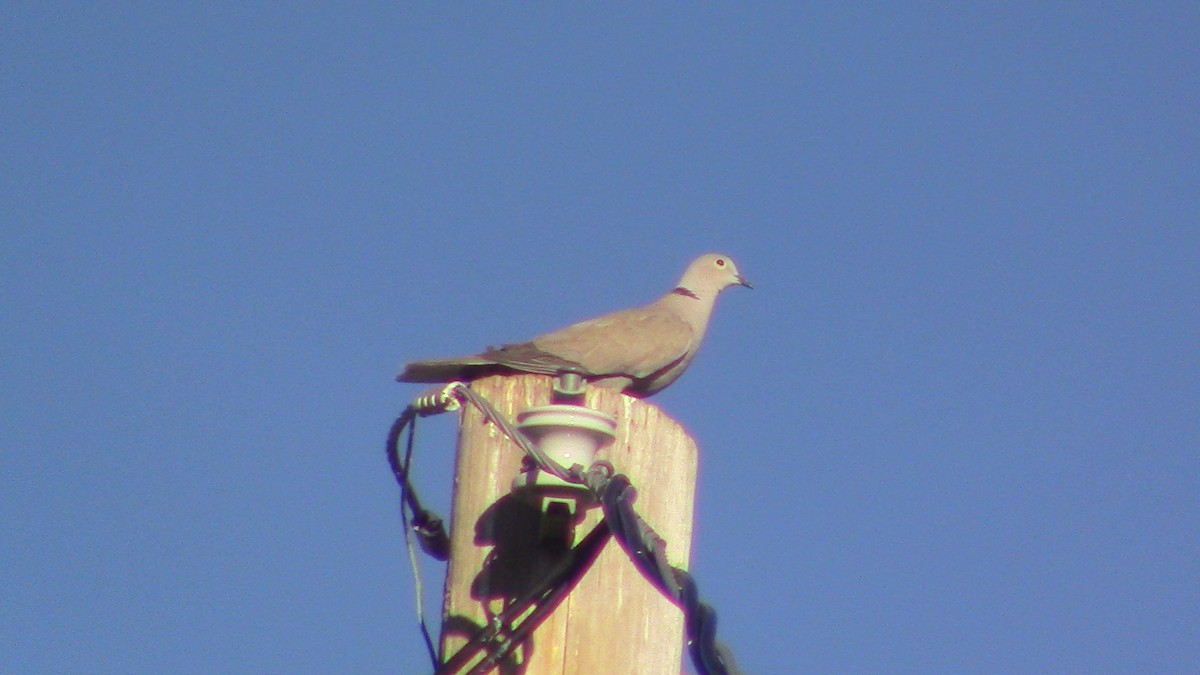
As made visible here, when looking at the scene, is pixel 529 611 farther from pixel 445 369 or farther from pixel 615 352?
pixel 615 352

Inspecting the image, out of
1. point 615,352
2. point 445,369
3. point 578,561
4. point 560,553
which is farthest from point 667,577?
point 615,352

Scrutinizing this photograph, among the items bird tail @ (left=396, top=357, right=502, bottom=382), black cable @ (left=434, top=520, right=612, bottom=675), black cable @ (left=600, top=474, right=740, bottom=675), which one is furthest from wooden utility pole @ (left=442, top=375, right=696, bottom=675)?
bird tail @ (left=396, top=357, right=502, bottom=382)

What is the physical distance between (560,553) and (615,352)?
378 centimetres

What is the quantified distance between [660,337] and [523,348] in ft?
4.86

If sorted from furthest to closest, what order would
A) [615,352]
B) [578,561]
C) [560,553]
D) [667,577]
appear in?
[615,352], [560,553], [578,561], [667,577]

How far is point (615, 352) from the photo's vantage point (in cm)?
747

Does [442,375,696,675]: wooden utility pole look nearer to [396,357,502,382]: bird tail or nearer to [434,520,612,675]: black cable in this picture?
[434,520,612,675]: black cable

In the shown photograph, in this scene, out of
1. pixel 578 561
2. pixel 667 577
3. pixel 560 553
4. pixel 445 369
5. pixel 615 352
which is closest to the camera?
pixel 667 577

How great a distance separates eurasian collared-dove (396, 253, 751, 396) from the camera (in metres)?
6.16

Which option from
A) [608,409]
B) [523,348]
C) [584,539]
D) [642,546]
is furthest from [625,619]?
[523,348]

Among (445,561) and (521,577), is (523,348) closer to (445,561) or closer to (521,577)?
(445,561)

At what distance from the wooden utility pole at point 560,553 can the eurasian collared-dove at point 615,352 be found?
201 centimetres

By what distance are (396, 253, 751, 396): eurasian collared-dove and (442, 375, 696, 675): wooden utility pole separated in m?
2.01

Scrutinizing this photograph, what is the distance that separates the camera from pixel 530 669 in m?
3.64
